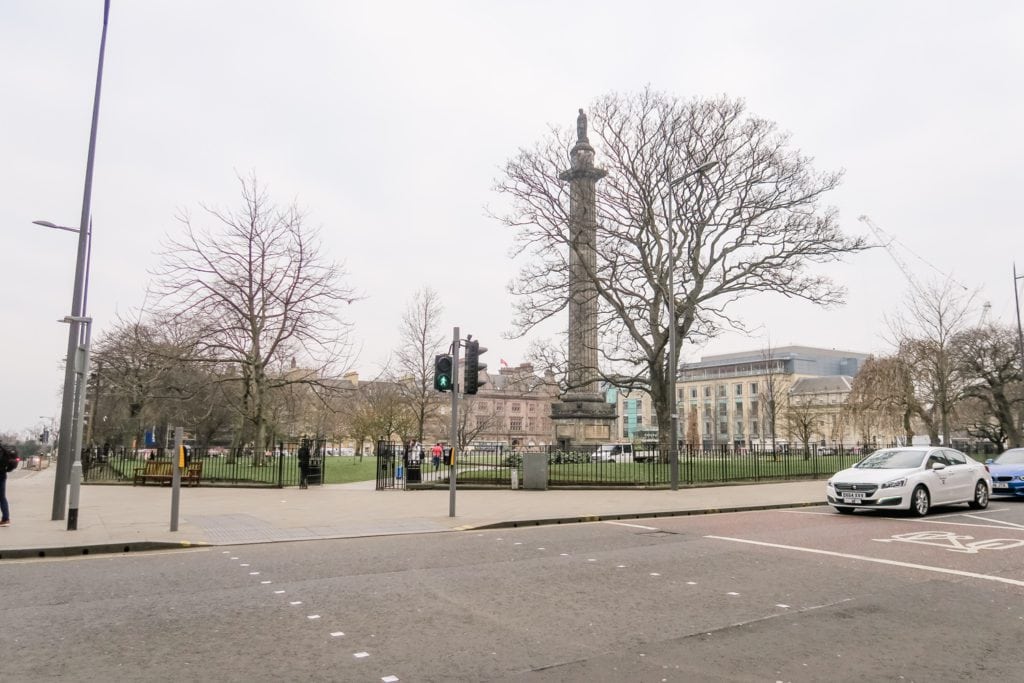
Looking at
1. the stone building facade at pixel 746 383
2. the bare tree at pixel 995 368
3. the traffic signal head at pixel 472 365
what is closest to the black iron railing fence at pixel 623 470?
the traffic signal head at pixel 472 365

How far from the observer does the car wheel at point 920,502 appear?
14349 mm

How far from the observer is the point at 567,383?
3019cm

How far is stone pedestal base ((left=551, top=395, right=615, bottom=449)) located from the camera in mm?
42594

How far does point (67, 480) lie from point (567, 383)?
20348mm

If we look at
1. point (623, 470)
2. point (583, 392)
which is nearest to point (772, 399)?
point (583, 392)

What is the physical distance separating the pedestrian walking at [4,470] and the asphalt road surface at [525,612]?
378 centimetres

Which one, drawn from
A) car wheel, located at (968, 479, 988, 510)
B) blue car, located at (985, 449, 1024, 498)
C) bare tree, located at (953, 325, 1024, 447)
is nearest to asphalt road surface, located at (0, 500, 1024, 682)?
car wheel, located at (968, 479, 988, 510)

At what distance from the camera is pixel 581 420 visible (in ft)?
140

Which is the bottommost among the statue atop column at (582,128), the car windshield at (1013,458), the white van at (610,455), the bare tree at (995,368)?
the white van at (610,455)

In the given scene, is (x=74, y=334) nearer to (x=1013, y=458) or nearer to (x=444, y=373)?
(x=444, y=373)

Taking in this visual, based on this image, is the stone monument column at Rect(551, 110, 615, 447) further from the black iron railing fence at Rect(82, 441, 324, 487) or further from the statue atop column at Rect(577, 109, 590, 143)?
the black iron railing fence at Rect(82, 441, 324, 487)

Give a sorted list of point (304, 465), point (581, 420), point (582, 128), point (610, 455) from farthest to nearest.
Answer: point (582, 128) → point (581, 420) → point (610, 455) → point (304, 465)

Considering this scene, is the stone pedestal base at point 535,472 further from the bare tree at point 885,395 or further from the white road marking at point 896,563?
the bare tree at point 885,395

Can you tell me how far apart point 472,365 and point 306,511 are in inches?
196
